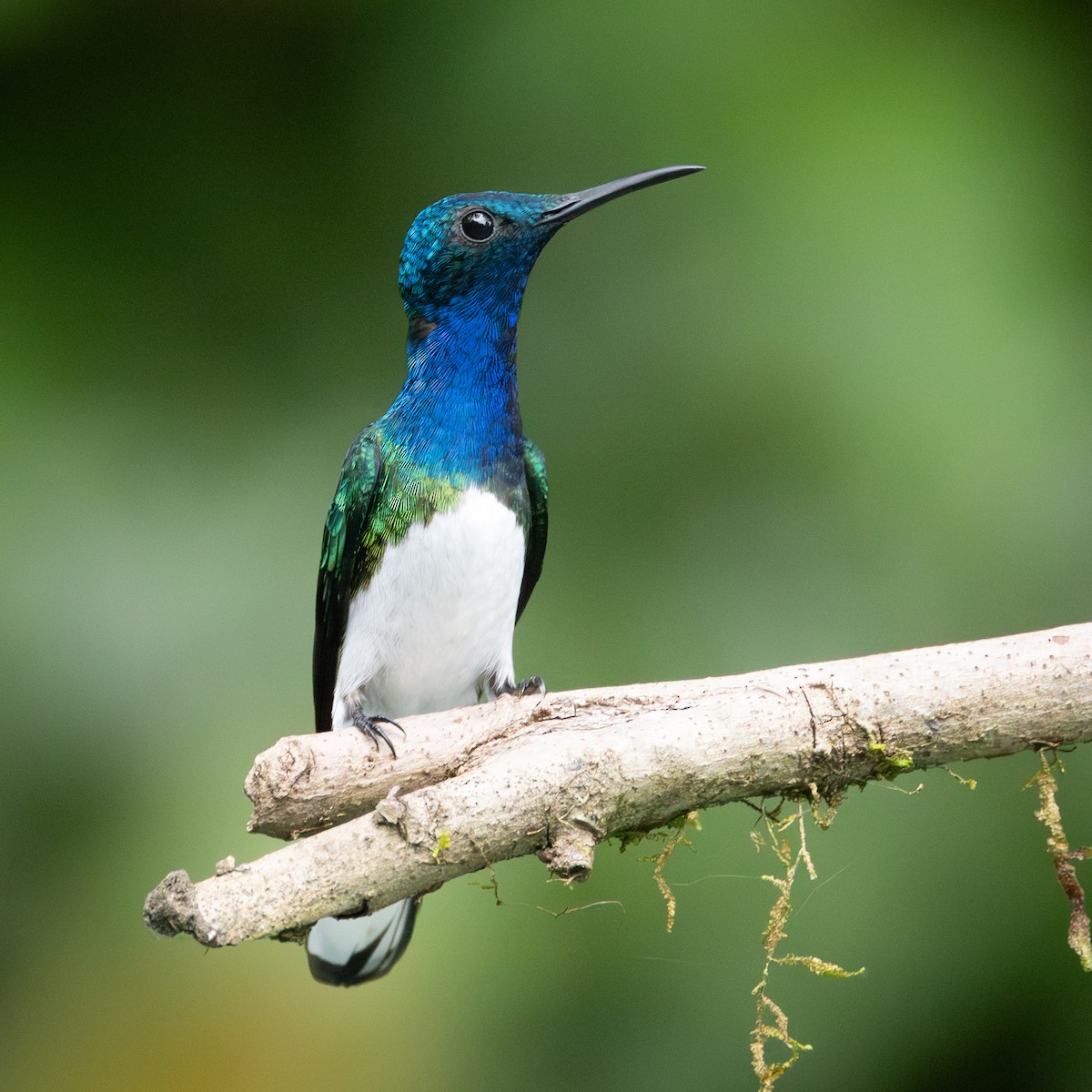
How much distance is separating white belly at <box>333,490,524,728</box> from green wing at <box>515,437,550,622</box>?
0.63ft

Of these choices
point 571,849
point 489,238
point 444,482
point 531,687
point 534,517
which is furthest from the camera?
point 534,517

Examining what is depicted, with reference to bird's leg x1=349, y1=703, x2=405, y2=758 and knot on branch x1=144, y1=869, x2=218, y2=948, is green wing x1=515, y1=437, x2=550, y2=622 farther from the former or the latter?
knot on branch x1=144, y1=869, x2=218, y2=948

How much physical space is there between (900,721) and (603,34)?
11.3 ft

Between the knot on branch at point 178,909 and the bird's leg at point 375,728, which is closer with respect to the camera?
the knot on branch at point 178,909

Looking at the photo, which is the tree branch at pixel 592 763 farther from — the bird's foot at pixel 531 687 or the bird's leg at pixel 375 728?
the bird's foot at pixel 531 687

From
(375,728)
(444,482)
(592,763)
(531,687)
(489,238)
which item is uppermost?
(489,238)

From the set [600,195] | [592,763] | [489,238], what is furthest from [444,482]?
[592,763]

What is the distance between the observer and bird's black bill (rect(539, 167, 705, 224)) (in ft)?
11.0

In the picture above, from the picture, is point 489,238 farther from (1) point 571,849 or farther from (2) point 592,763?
(1) point 571,849

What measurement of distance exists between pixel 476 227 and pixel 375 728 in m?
1.33

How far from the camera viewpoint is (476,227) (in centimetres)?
339

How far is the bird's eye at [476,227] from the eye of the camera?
339 centimetres

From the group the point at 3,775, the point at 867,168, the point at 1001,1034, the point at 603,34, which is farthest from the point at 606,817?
the point at 603,34

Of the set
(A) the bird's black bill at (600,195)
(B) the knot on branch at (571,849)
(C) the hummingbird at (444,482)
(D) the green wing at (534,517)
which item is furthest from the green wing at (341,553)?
(B) the knot on branch at (571,849)
